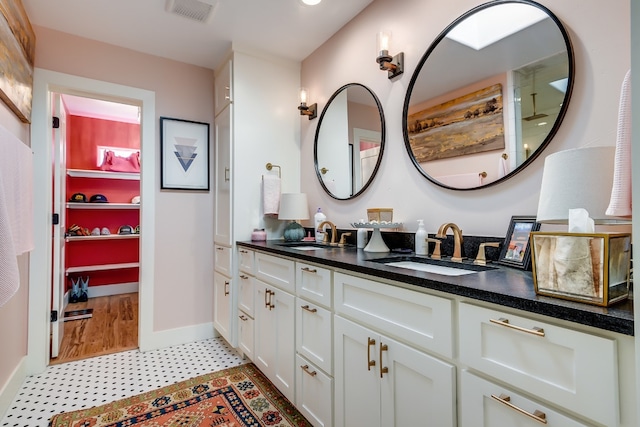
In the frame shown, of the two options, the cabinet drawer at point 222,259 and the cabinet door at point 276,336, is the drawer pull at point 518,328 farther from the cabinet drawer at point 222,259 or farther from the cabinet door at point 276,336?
the cabinet drawer at point 222,259

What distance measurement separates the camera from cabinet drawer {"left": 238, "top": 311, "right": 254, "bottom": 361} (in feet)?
7.26

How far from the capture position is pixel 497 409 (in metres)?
0.84

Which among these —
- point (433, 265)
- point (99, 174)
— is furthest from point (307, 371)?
point (99, 174)

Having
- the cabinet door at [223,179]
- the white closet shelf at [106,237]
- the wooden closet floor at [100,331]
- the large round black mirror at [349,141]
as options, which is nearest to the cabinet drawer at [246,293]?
the cabinet door at [223,179]

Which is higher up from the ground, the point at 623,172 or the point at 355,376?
the point at 623,172

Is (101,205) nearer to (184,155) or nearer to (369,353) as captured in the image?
(184,155)

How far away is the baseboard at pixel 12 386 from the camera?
1784mm

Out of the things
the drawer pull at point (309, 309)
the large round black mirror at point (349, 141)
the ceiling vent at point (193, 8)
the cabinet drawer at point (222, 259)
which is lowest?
the drawer pull at point (309, 309)

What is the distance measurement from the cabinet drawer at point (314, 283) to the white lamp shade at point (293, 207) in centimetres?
83

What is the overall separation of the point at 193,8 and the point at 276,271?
1.81m

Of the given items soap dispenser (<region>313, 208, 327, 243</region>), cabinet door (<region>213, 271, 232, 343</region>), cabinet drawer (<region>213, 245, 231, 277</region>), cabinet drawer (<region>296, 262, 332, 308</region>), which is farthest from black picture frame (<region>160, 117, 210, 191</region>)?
cabinet drawer (<region>296, 262, 332, 308</region>)

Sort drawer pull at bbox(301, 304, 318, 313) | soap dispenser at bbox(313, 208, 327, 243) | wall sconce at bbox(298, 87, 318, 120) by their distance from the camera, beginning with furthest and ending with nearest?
wall sconce at bbox(298, 87, 318, 120) < soap dispenser at bbox(313, 208, 327, 243) < drawer pull at bbox(301, 304, 318, 313)

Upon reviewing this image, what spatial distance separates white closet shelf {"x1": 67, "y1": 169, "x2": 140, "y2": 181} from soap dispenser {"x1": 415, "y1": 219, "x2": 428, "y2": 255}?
427 centimetres

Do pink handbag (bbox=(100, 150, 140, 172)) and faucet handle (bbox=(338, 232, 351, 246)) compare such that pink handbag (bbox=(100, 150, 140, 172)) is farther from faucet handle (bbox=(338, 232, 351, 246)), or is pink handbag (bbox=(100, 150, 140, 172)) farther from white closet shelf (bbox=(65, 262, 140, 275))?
faucet handle (bbox=(338, 232, 351, 246))
